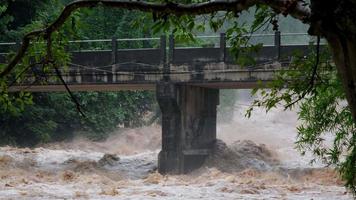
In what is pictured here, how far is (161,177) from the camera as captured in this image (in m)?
17.4

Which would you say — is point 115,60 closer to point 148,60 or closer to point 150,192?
point 148,60

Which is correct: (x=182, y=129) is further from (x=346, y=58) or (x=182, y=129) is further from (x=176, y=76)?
(x=346, y=58)

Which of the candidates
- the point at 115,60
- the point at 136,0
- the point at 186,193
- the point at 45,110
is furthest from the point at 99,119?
the point at 136,0

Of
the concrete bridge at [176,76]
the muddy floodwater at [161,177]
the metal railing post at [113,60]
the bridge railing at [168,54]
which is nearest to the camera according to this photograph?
the muddy floodwater at [161,177]

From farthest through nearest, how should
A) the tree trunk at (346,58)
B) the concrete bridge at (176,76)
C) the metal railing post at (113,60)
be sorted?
the metal railing post at (113,60) → the concrete bridge at (176,76) → the tree trunk at (346,58)

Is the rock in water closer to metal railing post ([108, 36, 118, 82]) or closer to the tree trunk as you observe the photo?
metal railing post ([108, 36, 118, 82])

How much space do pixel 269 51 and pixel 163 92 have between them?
324 centimetres

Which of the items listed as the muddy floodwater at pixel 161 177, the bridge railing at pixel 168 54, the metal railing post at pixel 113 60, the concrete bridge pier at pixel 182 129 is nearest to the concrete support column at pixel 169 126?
the concrete bridge pier at pixel 182 129

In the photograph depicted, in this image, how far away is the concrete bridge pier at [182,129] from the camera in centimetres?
1845

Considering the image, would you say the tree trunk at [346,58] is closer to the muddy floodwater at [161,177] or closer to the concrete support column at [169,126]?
the muddy floodwater at [161,177]

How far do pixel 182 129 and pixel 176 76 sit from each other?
62.0 inches

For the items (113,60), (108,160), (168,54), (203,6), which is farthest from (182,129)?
(203,6)

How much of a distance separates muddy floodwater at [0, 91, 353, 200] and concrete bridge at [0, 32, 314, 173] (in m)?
0.83

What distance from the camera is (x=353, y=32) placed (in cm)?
266
